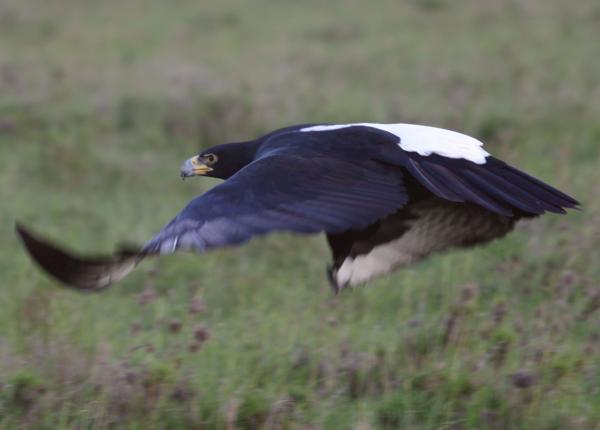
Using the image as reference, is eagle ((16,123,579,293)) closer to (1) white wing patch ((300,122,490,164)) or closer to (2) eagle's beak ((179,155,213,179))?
(1) white wing patch ((300,122,490,164))

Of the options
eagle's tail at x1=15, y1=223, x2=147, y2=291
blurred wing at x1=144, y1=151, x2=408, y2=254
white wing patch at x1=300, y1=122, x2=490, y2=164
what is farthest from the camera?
white wing patch at x1=300, y1=122, x2=490, y2=164

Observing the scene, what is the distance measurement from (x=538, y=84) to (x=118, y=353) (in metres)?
5.18

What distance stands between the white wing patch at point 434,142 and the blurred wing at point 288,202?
0.15 meters

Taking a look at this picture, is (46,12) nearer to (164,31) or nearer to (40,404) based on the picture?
(164,31)

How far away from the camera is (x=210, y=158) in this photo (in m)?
4.66

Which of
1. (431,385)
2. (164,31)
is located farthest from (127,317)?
(164,31)

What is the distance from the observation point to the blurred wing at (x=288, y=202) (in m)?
3.12

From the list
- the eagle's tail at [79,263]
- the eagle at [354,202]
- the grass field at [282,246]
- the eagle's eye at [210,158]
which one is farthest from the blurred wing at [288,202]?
the eagle's eye at [210,158]

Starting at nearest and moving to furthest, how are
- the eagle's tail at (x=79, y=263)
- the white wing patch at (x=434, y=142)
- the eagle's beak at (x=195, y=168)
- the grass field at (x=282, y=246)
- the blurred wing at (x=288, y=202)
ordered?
the eagle's tail at (x=79, y=263)
the blurred wing at (x=288, y=202)
the grass field at (x=282, y=246)
the white wing patch at (x=434, y=142)
the eagle's beak at (x=195, y=168)

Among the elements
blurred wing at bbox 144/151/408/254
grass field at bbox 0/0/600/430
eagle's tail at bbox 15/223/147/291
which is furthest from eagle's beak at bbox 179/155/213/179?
eagle's tail at bbox 15/223/147/291

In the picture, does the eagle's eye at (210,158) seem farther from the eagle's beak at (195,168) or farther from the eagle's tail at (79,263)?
the eagle's tail at (79,263)

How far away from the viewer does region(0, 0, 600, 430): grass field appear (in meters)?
3.62

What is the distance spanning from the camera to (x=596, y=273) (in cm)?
467

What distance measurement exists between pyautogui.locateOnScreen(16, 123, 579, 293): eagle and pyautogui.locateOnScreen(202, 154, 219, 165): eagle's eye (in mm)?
67
